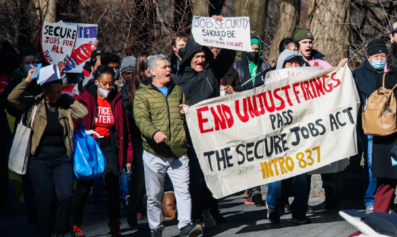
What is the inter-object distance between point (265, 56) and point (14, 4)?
22.5 ft

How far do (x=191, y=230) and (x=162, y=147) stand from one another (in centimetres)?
95

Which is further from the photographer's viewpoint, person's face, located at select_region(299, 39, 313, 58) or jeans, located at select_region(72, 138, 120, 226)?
person's face, located at select_region(299, 39, 313, 58)

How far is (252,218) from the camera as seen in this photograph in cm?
714

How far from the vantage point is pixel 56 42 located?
9352mm

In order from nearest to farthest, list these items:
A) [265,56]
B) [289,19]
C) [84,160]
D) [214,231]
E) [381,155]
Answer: [381,155] < [84,160] < [214,231] < [289,19] < [265,56]

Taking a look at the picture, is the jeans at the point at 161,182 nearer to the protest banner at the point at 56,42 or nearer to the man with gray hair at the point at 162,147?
the man with gray hair at the point at 162,147

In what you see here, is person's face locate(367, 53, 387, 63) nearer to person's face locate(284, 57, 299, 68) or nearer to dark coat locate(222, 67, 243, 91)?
person's face locate(284, 57, 299, 68)

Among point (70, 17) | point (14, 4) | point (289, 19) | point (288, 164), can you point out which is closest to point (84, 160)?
point (288, 164)

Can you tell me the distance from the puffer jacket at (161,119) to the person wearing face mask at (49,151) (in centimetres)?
79

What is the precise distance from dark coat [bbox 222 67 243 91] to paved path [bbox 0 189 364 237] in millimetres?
1801

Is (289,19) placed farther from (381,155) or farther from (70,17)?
(381,155)

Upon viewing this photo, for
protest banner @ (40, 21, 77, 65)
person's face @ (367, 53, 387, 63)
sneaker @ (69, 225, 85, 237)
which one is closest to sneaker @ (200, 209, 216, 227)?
sneaker @ (69, 225, 85, 237)

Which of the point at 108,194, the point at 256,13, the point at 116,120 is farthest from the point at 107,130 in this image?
the point at 256,13

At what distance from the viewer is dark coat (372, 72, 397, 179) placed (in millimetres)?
5359
